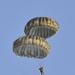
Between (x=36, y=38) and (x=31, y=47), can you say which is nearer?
(x=36, y=38)

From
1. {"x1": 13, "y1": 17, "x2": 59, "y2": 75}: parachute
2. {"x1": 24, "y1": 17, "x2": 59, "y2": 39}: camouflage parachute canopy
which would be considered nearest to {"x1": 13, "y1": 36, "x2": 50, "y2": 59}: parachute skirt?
{"x1": 13, "y1": 17, "x2": 59, "y2": 75}: parachute

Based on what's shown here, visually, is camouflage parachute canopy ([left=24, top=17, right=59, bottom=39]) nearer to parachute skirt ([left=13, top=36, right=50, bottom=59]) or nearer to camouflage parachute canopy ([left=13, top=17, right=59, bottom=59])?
camouflage parachute canopy ([left=13, top=17, right=59, bottom=59])

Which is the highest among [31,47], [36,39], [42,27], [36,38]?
[42,27]

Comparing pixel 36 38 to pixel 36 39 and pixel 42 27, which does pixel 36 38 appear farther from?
pixel 42 27

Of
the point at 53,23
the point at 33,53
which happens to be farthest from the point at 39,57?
the point at 53,23

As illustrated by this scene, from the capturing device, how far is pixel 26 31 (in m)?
97.5

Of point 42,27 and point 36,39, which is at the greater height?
point 42,27

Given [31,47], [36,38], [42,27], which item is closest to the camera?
[36,38]

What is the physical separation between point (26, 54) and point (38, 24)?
661cm

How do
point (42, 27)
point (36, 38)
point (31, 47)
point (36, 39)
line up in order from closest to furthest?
point (36, 39) < point (36, 38) < point (31, 47) < point (42, 27)

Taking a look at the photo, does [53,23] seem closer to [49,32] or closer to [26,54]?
[49,32]

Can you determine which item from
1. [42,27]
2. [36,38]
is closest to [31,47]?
[36,38]

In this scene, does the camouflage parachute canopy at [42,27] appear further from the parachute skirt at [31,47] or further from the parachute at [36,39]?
the parachute skirt at [31,47]

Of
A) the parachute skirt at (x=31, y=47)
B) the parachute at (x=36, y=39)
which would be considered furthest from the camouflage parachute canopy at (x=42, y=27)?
the parachute skirt at (x=31, y=47)
